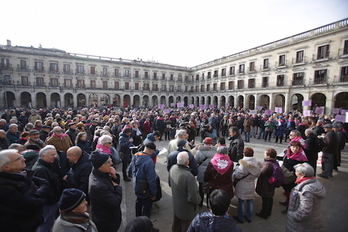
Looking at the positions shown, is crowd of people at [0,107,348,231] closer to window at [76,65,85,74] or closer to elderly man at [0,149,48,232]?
elderly man at [0,149,48,232]

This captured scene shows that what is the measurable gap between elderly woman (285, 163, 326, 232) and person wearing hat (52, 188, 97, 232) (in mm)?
3077

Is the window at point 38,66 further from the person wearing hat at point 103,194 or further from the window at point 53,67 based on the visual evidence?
the person wearing hat at point 103,194

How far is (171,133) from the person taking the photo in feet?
36.1

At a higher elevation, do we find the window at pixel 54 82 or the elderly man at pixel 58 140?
the window at pixel 54 82

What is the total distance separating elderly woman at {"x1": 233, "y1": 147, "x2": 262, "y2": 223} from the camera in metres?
3.21

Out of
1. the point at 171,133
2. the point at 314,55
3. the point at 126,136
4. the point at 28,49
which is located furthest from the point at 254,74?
the point at 28,49

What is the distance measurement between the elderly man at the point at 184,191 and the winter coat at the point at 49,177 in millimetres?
1977

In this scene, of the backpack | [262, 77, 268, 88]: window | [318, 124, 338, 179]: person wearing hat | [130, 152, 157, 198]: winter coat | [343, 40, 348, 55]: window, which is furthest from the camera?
[262, 77, 268, 88]: window

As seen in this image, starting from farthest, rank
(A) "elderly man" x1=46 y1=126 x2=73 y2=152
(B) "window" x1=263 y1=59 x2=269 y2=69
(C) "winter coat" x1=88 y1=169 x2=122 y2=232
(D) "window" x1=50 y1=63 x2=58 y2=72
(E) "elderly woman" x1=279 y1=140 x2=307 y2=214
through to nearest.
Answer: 1. (D) "window" x1=50 y1=63 x2=58 y2=72
2. (B) "window" x1=263 y1=59 x2=269 y2=69
3. (A) "elderly man" x1=46 y1=126 x2=73 y2=152
4. (E) "elderly woman" x1=279 y1=140 x2=307 y2=214
5. (C) "winter coat" x1=88 y1=169 x2=122 y2=232

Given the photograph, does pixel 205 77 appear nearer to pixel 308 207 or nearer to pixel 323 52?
pixel 323 52

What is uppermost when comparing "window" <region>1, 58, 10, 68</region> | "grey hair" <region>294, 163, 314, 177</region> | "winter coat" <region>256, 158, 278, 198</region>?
"window" <region>1, 58, 10, 68</region>

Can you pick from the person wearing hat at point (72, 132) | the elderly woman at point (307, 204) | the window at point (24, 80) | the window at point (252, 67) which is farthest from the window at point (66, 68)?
the elderly woman at point (307, 204)

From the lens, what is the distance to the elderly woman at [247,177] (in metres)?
3.21

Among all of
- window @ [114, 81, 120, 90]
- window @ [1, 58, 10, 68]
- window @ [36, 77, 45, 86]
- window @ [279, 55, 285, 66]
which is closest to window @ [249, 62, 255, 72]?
window @ [279, 55, 285, 66]
